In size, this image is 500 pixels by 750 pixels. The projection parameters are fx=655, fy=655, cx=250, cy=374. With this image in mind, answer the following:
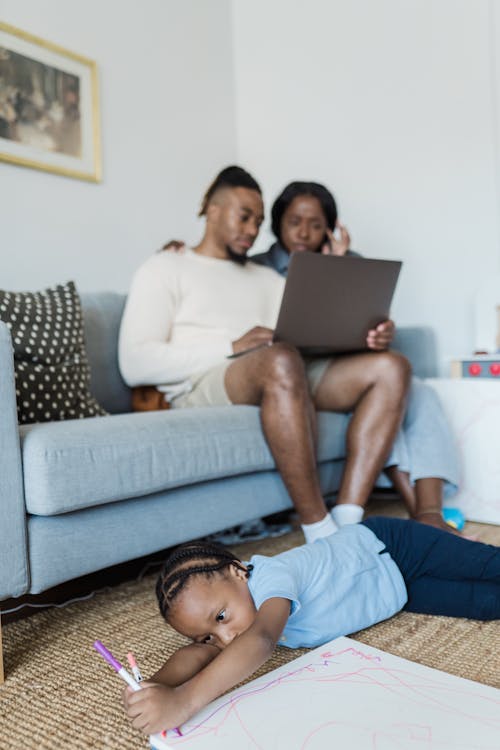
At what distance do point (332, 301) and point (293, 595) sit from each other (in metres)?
0.83

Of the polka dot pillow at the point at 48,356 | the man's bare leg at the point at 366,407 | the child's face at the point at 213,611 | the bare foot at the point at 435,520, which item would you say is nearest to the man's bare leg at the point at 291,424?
the man's bare leg at the point at 366,407

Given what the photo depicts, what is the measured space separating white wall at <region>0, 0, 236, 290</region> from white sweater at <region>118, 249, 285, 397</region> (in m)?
0.54

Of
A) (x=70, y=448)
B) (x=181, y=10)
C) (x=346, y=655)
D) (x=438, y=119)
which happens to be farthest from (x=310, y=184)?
(x=346, y=655)

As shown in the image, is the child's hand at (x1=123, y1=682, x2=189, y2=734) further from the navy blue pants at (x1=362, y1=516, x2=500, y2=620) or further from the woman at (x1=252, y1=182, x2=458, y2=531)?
the woman at (x1=252, y1=182, x2=458, y2=531)

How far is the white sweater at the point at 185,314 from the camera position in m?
1.79

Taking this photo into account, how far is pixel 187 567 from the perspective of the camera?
931 mm

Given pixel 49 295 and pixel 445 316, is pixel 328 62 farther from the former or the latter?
pixel 49 295

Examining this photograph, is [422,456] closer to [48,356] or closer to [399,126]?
[48,356]

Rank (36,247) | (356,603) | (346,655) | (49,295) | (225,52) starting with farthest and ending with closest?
(225,52)
(36,247)
(49,295)
(356,603)
(346,655)

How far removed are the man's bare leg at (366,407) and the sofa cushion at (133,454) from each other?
211 millimetres

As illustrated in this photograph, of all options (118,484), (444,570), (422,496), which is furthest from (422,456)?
(118,484)

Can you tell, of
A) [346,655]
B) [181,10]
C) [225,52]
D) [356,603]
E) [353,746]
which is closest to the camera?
[353,746]

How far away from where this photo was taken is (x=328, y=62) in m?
2.91

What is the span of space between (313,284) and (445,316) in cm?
128
